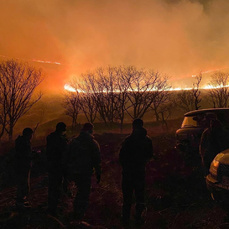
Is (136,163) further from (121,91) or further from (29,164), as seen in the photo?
(121,91)

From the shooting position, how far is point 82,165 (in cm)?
398

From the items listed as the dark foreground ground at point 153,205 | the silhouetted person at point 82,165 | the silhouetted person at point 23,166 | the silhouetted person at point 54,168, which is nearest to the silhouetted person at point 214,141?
the dark foreground ground at point 153,205

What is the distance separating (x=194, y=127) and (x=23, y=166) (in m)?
4.71

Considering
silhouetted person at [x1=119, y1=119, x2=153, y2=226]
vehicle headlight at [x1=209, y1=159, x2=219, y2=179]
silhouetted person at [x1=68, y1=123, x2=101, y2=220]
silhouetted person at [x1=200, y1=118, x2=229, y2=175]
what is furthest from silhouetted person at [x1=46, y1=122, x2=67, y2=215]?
silhouetted person at [x1=200, y1=118, x2=229, y2=175]

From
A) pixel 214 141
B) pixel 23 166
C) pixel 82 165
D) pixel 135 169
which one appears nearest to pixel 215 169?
pixel 214 141

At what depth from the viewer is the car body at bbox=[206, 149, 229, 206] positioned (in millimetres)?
3812

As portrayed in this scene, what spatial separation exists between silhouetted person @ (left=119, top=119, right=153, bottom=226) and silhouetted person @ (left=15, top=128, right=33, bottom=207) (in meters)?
2.31

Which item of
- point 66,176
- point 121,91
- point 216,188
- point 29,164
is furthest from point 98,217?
point 121,91

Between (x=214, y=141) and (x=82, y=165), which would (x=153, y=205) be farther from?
(x=82, y=165)

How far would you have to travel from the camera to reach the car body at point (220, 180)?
3.81m

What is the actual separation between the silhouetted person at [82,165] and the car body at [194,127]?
351cm

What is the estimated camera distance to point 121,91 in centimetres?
3688

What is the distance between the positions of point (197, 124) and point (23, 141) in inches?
188

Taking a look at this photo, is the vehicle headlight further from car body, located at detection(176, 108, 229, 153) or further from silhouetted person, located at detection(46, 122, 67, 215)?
silhouetted person, located at detection(46, 122, 67, 215)
